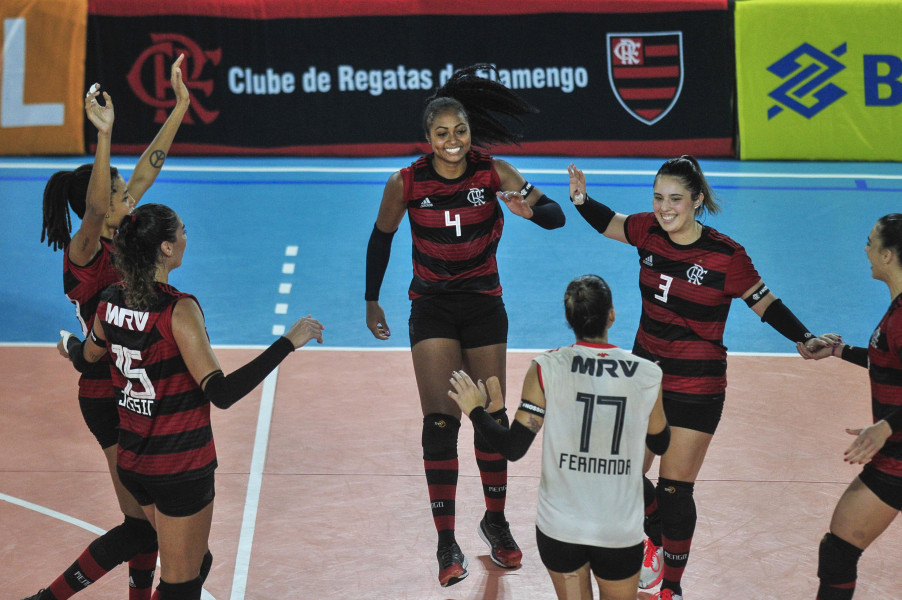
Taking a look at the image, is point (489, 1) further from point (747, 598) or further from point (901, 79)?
point (747, 598)

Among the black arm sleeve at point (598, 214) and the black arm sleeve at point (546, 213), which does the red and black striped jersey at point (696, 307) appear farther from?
the black arm sleeve at point (546, 213)

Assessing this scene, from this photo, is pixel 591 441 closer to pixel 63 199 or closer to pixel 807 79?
pixel 63 199

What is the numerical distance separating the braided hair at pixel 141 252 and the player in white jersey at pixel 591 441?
1.56 meters

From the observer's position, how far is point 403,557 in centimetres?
586

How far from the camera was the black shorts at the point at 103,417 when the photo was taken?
5.05 m

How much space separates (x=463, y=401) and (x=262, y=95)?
413 inches

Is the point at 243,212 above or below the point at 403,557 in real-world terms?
above

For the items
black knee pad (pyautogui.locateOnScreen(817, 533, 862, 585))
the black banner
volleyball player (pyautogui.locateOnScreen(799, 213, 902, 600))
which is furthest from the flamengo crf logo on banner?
black knee pad (pyautogui.locateOnScreen(817, 533, 862, 585))

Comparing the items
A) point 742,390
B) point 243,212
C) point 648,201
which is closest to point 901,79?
point 648,201

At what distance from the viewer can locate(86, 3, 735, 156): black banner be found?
13.9 meters

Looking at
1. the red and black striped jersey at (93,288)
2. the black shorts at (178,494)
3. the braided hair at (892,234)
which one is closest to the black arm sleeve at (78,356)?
the red and black striped jersey at (93,288)

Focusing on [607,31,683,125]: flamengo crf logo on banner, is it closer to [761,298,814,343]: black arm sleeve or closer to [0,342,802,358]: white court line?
[0,342,802,358]: white court line

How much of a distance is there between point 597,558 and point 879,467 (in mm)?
1403

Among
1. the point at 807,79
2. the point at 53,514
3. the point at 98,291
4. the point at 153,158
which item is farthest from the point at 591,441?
the point at 807,79
